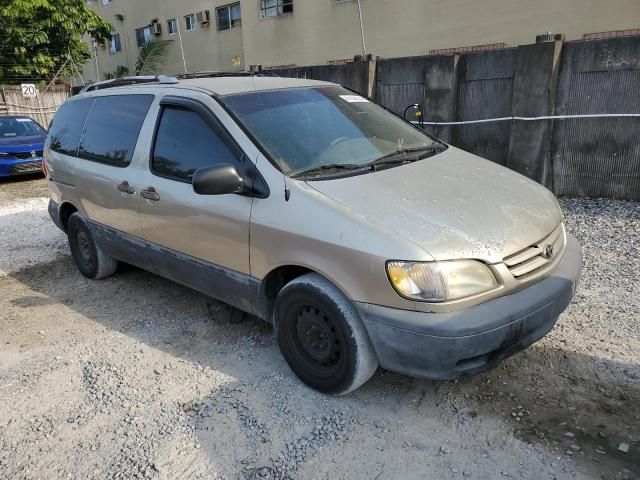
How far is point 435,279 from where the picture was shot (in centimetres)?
252

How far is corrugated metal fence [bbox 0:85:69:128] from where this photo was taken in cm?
1633

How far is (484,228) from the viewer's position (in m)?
2.73

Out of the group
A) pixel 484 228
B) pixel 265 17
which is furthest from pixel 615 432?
pixel 265 17

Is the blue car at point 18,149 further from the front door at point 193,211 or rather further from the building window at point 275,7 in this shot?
the building window at point 275,7

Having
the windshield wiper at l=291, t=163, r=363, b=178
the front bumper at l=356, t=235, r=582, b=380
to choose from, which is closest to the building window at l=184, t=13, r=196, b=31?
the windshield wiper at l=291, t=163, r=363, b=178

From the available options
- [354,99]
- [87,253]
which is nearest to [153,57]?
[87,253]

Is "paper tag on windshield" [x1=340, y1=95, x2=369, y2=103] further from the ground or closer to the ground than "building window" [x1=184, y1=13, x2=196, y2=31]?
closer to the ground

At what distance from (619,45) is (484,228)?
466 cm

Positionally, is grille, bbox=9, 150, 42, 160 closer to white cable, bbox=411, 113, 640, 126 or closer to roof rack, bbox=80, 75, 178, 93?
roof rack, bbox=80, 75, 178, 93

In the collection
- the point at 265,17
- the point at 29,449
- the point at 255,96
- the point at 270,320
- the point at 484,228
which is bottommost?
the point at 29,449

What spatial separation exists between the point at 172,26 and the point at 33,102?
10.00 metres

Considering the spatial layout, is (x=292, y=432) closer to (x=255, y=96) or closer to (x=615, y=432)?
(x=615, y=432)

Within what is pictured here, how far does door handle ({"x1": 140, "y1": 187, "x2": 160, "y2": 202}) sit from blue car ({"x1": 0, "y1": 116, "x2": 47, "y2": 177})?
8686 millimetres

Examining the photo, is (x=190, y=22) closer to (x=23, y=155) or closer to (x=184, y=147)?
(x=23, y=155)
